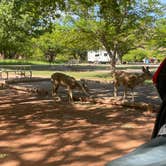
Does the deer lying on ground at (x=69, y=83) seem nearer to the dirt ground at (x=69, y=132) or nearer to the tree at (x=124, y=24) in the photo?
the dirt ground at (x=69, y=132)

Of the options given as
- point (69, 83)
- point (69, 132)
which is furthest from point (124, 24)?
point (69, 132)

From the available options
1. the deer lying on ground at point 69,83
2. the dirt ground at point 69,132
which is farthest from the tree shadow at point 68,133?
the deer lying on ground at point 69,83

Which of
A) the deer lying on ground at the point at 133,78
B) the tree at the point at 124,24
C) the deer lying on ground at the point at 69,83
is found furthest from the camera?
the tree at the point at 124,24

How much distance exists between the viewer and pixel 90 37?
31219 millimetres

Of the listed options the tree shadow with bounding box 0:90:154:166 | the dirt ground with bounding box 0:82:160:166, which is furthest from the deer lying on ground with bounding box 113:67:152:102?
the tree shadow with bounding box 0:90:154:166

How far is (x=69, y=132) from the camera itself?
9.02m

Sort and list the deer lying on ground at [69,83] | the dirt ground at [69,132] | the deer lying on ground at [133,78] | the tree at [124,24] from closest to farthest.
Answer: the dirt ground at [69,132]
the deer lying on ground at [133,78]
the deer lying on ground at [69,83]
the tree at [124,24]

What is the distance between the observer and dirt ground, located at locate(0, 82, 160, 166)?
6.95 metres

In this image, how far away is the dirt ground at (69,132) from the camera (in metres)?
6.95

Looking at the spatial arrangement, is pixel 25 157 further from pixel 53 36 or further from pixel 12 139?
pixel 53 36

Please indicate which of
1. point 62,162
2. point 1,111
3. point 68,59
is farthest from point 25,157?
point 68,59

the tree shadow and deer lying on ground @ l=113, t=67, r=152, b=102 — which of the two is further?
deer lying on ground @ l=113, t=67, r=152, b=102

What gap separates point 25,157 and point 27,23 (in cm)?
3441

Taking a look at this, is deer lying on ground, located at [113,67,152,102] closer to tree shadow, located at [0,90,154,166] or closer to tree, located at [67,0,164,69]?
tree shadow, located at [0,90,154,166]
